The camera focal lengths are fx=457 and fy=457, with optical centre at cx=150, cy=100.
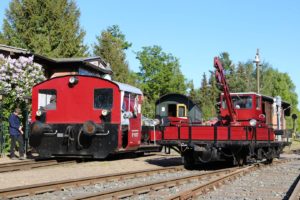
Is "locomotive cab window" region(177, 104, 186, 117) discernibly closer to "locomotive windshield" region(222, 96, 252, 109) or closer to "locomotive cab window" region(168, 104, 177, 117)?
"locomotive cab window" region(168, 104, 177, 117)

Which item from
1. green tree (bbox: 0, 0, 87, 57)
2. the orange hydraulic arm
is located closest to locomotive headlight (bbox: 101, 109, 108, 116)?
the orange hydraulic arm

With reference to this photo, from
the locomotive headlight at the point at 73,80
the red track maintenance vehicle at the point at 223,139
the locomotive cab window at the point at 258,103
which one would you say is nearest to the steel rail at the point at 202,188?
the red track maintenance vehicle at the point at 223,139

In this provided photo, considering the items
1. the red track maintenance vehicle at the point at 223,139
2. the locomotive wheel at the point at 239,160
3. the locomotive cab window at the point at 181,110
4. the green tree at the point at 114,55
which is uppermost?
the green tree at the point at 114,55

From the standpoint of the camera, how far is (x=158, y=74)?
5878 cm

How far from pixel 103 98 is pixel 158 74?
44.0 metres

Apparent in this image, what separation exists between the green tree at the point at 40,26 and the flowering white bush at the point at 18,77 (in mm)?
16096

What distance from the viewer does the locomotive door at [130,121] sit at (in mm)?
15078

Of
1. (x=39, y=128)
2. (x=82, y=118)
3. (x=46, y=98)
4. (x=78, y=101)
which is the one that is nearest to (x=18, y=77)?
(x=46, y=98)

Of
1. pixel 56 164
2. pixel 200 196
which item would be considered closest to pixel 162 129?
pixel 56 164

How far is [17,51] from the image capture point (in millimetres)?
23547

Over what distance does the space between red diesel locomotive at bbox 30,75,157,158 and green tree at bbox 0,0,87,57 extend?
73.0 ft

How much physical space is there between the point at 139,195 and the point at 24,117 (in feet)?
39.3

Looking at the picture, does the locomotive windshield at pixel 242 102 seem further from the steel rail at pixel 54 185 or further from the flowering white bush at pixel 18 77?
the flowering white bush at pixel 18 77

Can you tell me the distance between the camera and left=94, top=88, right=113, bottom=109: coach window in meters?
14.9
